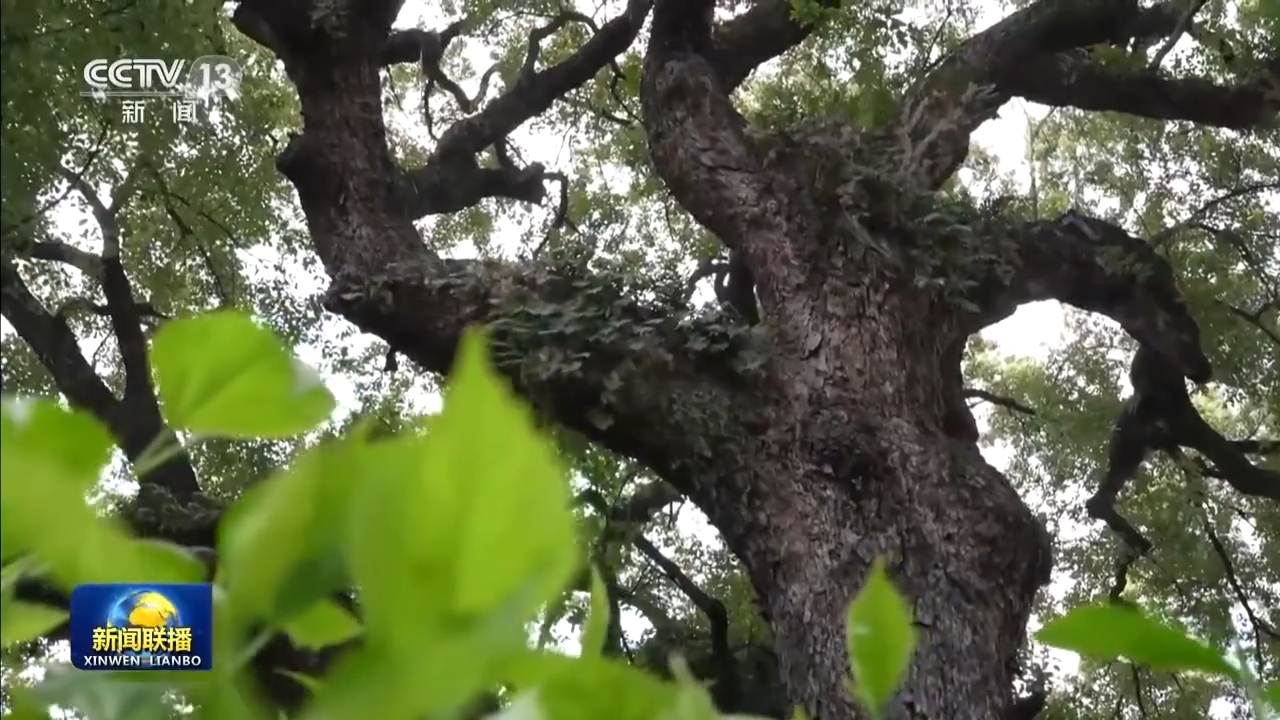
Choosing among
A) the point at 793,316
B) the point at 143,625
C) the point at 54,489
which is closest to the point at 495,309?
the point at 793,316

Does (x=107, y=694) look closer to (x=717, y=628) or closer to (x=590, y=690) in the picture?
(x=590, y=690)

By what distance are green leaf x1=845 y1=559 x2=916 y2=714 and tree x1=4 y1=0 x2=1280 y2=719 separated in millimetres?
1364

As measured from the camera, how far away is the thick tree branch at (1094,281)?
241 centimetres

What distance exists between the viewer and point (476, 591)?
0.11 metres

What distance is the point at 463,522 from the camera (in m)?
0.11

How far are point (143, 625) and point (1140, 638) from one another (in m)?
0.21

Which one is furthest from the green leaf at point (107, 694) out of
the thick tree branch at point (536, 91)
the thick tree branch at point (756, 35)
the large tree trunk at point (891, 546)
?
the thick tree branch at point (536, 91)

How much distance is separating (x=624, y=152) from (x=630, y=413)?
70.9 inches

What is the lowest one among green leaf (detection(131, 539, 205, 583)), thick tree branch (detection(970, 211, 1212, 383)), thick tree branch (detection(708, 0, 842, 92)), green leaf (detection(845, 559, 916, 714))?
green leaf (detection(845, 559, 916, 714))

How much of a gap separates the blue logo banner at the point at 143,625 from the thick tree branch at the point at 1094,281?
7.36 ft

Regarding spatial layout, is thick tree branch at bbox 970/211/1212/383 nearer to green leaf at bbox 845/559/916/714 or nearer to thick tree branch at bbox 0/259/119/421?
thick tree branch at bbox 0/259/119/421

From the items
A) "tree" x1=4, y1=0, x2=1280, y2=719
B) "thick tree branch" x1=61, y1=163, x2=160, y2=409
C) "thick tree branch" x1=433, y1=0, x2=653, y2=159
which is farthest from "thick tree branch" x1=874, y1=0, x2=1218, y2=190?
"thick tree branch" x1=61, y1=163, x2=160, y2=409

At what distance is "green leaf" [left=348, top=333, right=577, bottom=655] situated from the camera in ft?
0.35

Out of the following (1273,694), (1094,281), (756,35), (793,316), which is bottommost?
(1273,694)
